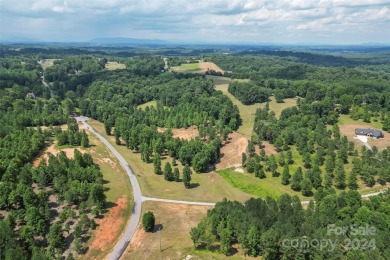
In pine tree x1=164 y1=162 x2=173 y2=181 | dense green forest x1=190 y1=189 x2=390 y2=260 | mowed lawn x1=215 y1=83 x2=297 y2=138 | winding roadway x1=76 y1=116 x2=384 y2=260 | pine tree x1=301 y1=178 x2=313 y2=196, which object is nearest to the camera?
dense green forest x1=190 y1=189 x2=390 y2=260

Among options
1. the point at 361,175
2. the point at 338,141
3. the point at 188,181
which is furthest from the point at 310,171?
the point at 188,181

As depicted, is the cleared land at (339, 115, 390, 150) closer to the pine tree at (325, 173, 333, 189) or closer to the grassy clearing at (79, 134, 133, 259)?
the pine tree at (325, 173, 333, 189)

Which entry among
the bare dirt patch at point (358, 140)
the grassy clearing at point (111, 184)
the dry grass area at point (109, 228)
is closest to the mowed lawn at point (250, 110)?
the bare dirt patch at point (358, 140)

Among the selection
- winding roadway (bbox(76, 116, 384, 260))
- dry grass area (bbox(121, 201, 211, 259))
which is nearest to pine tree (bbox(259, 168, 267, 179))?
winding roadway (bbox(76, 116, 384, 260))

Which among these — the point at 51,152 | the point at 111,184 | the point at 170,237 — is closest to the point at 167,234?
the point at 170,237

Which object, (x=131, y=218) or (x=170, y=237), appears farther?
(x=131, y=218)

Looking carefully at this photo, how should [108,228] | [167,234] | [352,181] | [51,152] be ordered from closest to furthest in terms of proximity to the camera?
[167,234] < [108,228] < [352,181] < [51,152]

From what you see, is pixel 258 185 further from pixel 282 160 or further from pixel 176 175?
pixel 176 175

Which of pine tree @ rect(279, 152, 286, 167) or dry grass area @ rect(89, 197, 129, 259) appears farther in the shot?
pine tree @ rect(279, 152, 286, 167)

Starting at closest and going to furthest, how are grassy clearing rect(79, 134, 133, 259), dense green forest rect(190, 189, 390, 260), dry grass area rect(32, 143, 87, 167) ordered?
dense green forest rect(190, 189, 390, 260) → grassy clearing rect(79, 134, 133, 259) → dry grass area rect(32, 143, 87, 167)
